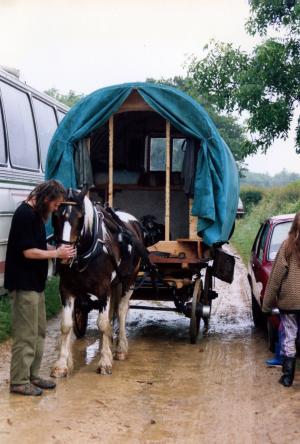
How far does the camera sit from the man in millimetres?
6344

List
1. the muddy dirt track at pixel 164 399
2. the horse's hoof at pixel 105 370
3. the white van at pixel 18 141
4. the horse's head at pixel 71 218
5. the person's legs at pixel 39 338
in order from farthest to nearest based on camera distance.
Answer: the white van at pixel 18 141 < the horse's hoof at pixel 105 370 < the horse's head at pixel 71 218 < the person's legs at pixel 39 338 < the muddy dirt track at pixel 164 399

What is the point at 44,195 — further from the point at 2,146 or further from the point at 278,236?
the point at 278,236

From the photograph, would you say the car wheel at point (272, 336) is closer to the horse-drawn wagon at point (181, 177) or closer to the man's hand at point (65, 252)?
the horse-drawn wagon at point (181, 177)

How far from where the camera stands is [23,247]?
6.31 meters

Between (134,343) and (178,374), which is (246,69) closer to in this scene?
(134,343)

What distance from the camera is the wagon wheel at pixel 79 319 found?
29.4ft

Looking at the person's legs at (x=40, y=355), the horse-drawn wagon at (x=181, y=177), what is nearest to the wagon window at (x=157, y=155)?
the horse-drawn wagon at (x=181, y=177)

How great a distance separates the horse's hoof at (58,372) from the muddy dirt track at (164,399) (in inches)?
5.3

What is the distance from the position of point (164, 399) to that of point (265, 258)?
3.12 metres

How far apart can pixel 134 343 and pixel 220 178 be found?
7.93 feet

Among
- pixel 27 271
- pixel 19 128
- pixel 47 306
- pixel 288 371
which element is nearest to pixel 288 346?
pixel 288 371

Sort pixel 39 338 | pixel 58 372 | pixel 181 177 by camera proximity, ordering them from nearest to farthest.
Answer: pixel 39 338 → pixel 58 372 → pixel 181 177

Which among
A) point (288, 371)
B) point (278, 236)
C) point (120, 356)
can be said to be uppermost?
point (278, 236)

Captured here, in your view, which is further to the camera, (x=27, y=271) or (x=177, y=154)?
(x=177, y=154)
